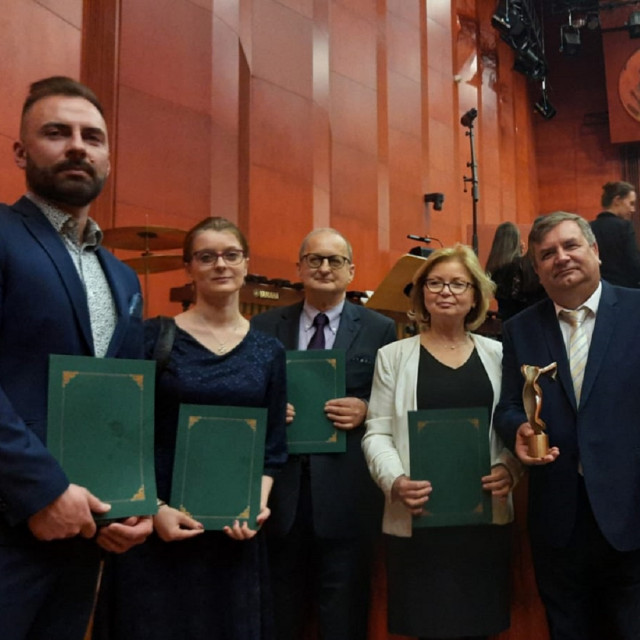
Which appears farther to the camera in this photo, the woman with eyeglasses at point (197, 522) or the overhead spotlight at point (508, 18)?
the overhead spotlight at point (508, 18)

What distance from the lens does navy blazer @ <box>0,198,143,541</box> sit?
124 centimetres

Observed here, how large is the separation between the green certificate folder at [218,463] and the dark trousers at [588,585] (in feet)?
2.54

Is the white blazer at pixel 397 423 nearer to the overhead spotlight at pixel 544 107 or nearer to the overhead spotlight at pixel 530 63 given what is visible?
the overhead spotlight at pixel 530 63

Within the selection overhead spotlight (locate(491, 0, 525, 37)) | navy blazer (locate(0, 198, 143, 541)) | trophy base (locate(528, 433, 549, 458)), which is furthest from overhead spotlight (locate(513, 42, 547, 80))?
navy blazer (locate(0, 198, 143, 541))

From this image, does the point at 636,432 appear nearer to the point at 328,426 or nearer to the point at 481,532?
the point at 481,532

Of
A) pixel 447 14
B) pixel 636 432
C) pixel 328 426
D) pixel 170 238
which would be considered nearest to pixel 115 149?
pixel 170 238

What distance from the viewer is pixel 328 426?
212 cm

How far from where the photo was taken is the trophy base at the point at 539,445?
5.62 ft

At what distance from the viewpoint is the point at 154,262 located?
4.27 meters

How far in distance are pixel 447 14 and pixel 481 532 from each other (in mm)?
9058

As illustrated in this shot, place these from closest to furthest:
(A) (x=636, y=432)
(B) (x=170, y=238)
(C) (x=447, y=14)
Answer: (A) (x=636, y=432) < (B) (x=170, y=238) < (C) (x=447, y=14)

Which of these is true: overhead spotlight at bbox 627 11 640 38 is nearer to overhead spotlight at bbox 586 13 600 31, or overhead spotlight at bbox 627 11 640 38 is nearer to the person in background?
overhead spotlight at bbox 586 13 600 31

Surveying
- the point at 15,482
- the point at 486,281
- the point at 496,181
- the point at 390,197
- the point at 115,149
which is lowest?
the point at 15,482

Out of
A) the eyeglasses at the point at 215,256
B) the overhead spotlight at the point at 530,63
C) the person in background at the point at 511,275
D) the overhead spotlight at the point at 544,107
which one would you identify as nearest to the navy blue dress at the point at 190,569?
the eyeglasses at the point at 215,256
